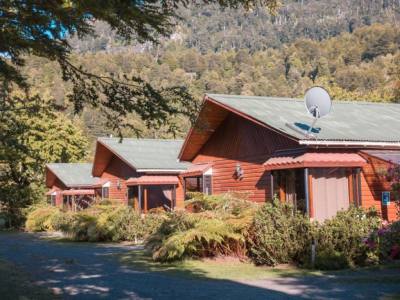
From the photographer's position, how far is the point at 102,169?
111 feet

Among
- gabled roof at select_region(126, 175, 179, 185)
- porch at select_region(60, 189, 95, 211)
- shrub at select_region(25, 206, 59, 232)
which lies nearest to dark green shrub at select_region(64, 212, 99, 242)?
gabled roof at select_region(126, 175, 179, 185)

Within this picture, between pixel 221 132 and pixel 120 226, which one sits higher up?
pixel 221 132

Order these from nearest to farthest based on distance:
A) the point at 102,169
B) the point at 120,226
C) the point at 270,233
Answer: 1. the point at 270,233
2. the point at 120,226
3. the point at 102,169

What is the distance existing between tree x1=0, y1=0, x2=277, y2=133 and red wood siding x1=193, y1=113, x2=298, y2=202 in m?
8.80

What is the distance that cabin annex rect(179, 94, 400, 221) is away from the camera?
15570 mm

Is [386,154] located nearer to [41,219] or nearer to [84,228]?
[84,228]

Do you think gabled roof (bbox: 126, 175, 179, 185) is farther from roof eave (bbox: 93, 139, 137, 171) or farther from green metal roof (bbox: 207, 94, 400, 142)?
green metal roof (bbox: 207, 94, 400, 142)

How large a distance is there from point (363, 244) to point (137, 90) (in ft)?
23.0

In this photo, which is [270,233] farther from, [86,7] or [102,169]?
[102,169]

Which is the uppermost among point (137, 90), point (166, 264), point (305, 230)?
point (137, 90)

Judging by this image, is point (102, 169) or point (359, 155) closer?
point (359, 155)

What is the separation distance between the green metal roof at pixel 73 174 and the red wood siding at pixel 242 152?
18.8 m

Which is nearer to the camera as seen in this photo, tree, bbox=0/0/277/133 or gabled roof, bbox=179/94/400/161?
tree, bbox=0/0/277/133

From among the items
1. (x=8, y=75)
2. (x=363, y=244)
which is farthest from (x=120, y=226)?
(x=8, y=75)
